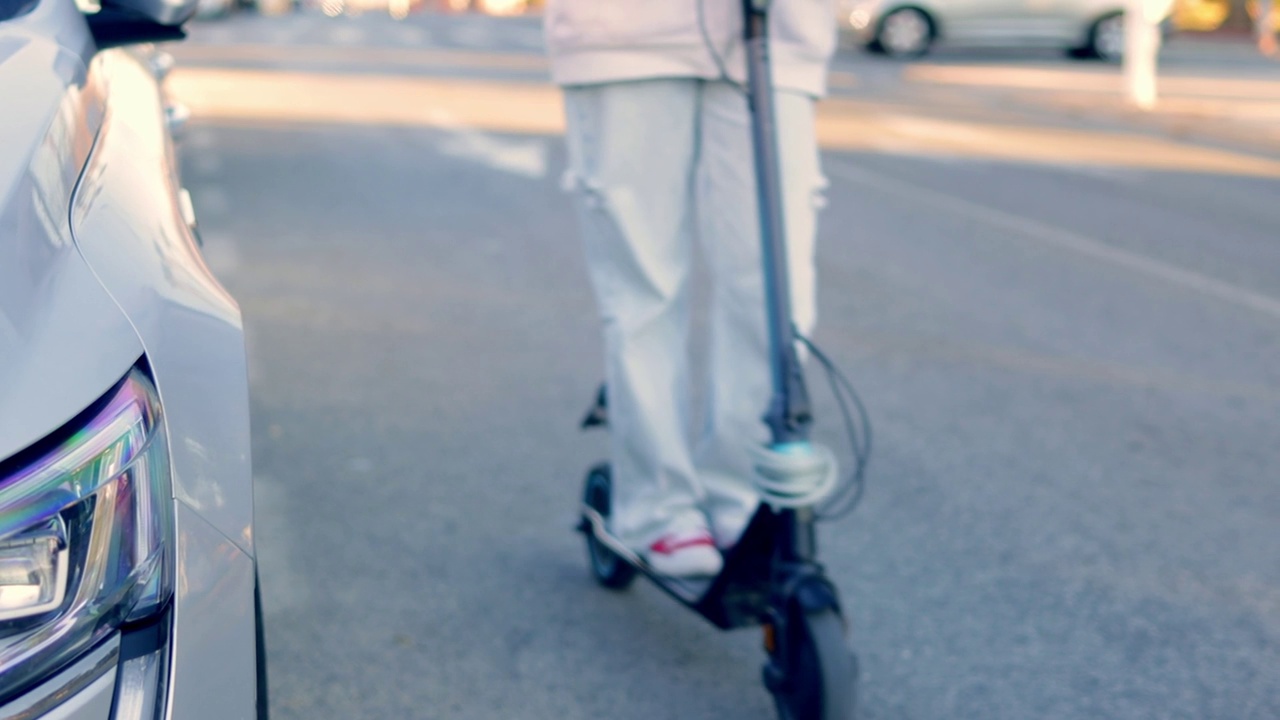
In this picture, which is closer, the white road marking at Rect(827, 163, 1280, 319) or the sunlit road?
the sunlit road

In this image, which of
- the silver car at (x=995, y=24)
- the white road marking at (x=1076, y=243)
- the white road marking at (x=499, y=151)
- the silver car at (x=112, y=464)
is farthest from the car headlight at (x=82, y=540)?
the silver car at (x=995, y=24)

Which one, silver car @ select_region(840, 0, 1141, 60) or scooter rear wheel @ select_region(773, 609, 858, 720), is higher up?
scooter rear wheel @ select_region(773, 609, 858, 720)

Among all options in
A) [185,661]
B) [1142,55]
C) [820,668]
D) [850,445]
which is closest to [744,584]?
[820,668]

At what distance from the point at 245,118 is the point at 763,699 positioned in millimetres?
10965

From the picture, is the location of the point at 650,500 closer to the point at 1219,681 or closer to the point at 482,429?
the point at 1219,681

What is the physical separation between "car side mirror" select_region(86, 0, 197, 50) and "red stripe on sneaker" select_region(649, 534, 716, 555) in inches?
48.2

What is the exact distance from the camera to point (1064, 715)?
110 inches

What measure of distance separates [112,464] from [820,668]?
1164 mm

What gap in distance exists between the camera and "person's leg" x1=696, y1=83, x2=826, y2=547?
9.12ft

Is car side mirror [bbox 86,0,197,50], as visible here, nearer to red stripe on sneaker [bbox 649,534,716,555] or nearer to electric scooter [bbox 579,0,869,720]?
electric scooter [bbox 579,0,869,720]

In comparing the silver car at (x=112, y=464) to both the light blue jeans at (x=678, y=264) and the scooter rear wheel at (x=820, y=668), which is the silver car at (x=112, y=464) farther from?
the light blue jeans at (x=678, y=264)

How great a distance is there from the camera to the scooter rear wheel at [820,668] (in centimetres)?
231

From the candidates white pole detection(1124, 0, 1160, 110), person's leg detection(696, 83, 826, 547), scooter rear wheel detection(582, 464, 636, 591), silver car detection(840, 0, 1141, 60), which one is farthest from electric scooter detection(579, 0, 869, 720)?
silver car detection(840, 0, 1141, 60)

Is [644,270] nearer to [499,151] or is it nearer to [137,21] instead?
[137,21]
